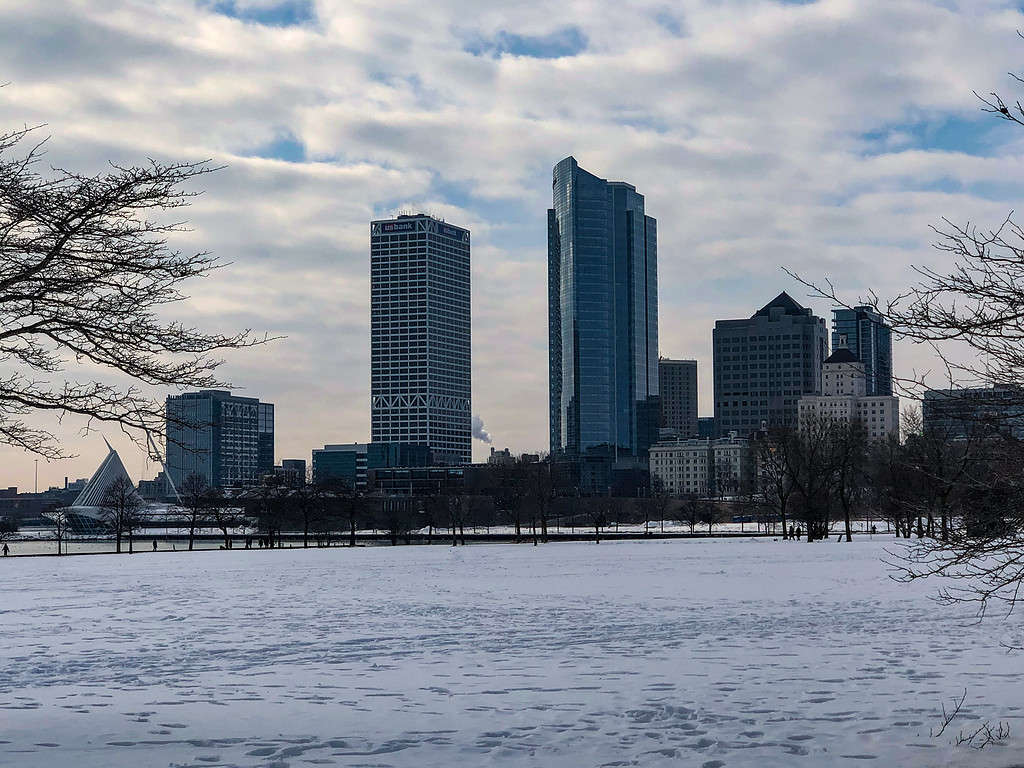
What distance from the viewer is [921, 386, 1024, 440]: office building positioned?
11453 millimetres

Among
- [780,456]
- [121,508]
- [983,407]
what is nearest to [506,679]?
[983,407]

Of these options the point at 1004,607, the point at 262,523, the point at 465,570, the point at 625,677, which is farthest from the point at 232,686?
the point at 262,523

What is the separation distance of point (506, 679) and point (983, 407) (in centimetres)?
876

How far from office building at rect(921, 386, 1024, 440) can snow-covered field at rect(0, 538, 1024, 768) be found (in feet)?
11.2

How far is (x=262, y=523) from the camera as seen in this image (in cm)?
12650

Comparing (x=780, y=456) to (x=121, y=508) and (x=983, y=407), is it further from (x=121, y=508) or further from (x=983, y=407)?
(x=983, y=407)

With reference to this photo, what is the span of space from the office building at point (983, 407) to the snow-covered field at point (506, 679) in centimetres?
342

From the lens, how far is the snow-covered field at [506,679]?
12867mm

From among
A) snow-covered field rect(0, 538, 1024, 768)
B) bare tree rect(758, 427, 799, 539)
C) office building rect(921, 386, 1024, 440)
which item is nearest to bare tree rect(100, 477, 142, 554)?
bare tree rect(758, 427, 799, 539)

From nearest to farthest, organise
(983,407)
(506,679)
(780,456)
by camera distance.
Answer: (983,407), (506,679), (780,456)

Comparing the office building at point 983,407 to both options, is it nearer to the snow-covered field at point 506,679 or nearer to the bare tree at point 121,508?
the snow-covered field at point 506,679

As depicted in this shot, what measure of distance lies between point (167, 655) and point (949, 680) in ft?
43.2

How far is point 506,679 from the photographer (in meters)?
17.8

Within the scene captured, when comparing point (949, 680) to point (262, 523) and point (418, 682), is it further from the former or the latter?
point (262, 523)
